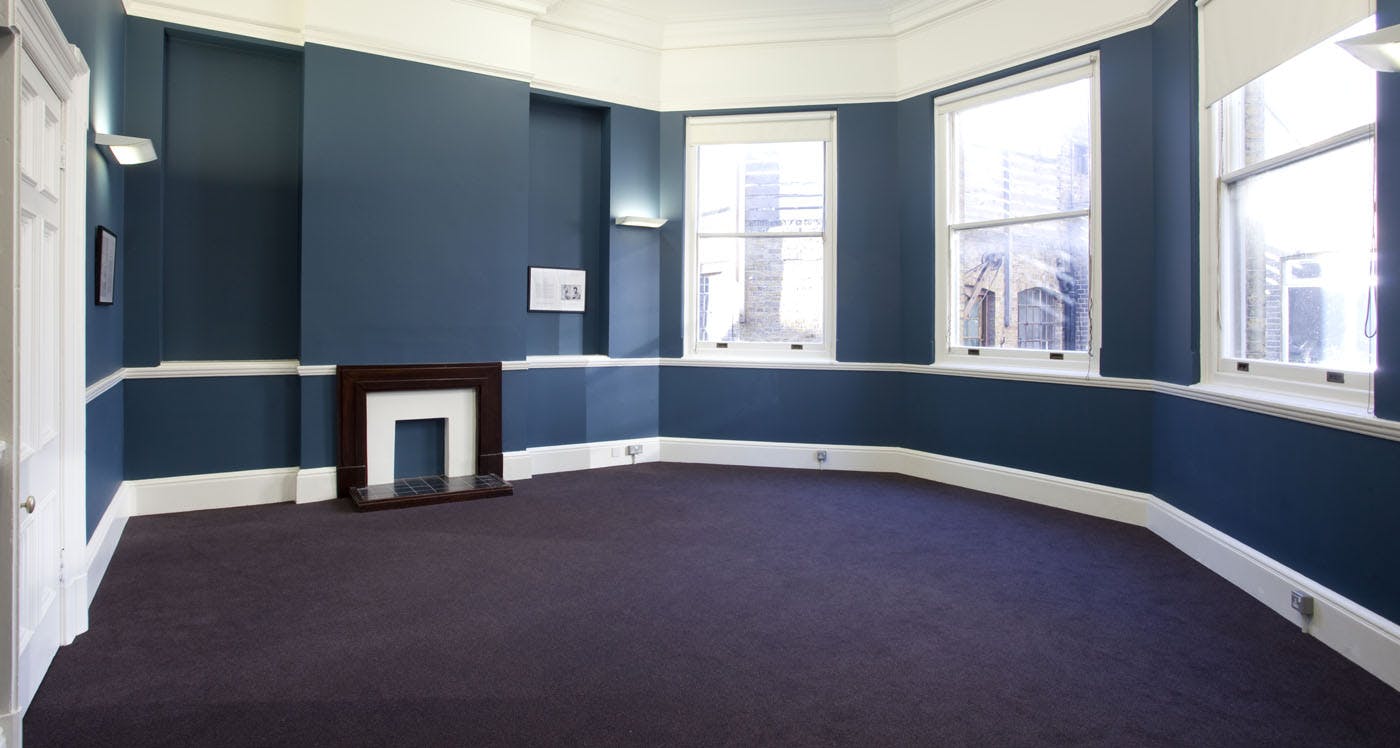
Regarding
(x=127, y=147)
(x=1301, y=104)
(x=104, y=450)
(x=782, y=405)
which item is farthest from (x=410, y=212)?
(x=1301, y=104)

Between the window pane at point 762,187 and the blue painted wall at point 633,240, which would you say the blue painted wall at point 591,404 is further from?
the window pane at point 762,187

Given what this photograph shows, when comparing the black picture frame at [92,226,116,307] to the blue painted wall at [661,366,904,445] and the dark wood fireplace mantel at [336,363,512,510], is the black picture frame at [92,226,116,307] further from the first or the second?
the blue painted wall at [661,366,904,445]

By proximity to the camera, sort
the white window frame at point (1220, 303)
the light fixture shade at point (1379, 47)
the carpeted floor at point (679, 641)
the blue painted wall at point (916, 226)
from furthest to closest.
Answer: the blue painted wall at point (916, 226) < the white window frame at point (1220, 303) < the carpeted floor at point (679, 641) < the light fixture shade at point (1379, 47)

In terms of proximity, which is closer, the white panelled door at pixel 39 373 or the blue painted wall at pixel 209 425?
the white panelled door at pixel 39 373

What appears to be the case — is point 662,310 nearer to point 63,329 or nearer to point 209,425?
point 209,425

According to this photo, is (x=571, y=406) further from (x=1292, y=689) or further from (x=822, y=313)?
(x=1292, y=689)

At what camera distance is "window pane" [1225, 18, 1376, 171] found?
2.90 m

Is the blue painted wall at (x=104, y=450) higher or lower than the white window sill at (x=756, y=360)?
lower

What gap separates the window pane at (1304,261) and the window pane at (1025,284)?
3.57ft

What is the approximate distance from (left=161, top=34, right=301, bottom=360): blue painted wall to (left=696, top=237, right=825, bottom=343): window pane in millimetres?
2918

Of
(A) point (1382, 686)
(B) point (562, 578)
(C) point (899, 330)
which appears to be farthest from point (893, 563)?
(C) point (899, 330)

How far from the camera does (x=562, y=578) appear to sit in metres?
3.50

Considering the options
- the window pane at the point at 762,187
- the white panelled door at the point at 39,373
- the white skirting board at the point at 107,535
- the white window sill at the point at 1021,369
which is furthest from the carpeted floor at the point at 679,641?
the window pane at the point at 762,187

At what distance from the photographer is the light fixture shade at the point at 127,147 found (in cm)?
366
